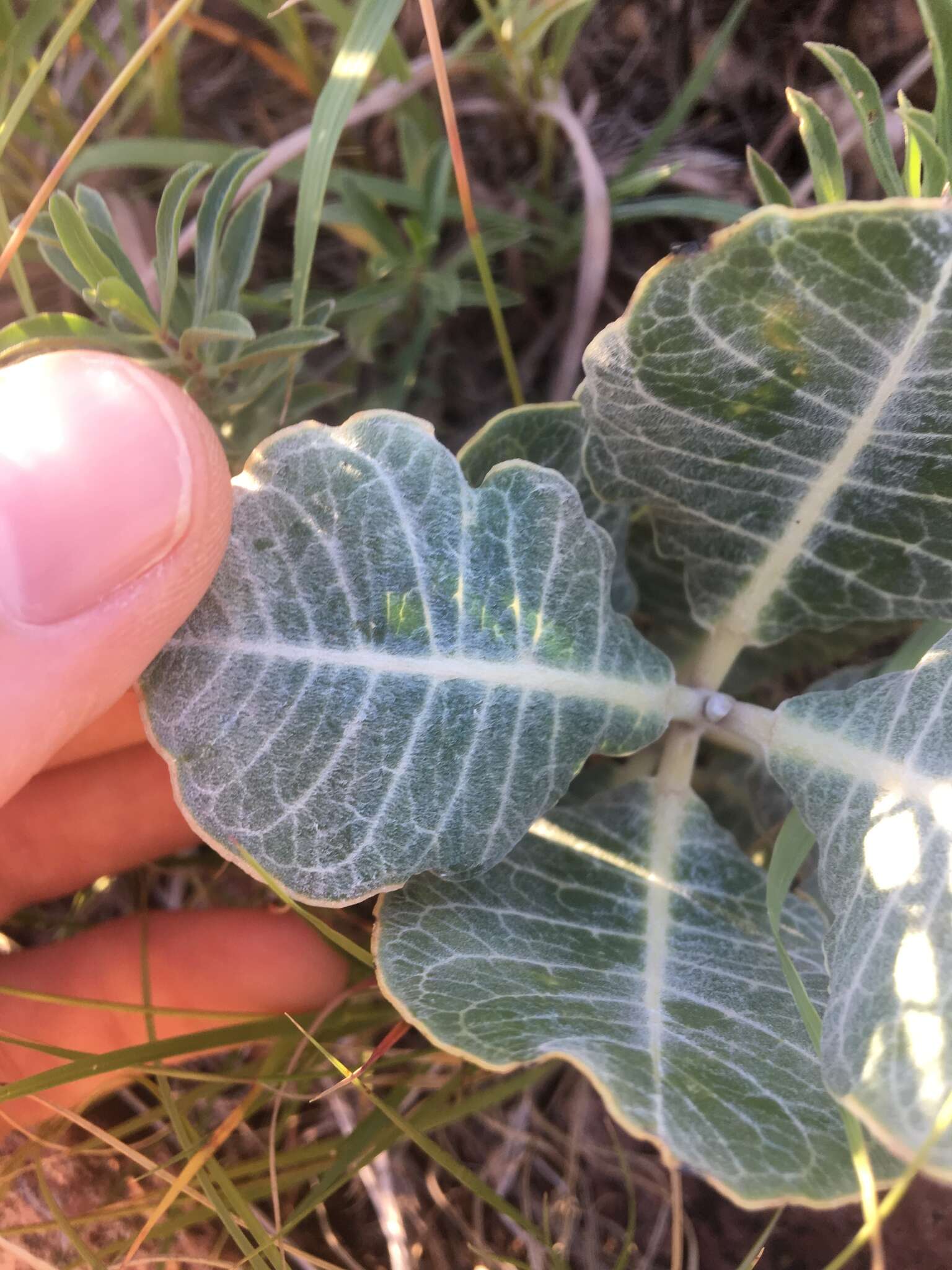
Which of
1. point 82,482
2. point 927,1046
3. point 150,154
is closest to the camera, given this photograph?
point 927,1046

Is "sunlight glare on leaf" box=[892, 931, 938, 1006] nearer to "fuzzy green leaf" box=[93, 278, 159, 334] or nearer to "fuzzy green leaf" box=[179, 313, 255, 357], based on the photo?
"fuzzy green leaf" box=[179, 313, 255, 357]

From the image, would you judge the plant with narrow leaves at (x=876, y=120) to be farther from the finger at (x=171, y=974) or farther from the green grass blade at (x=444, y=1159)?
the finger at (x=171, y=974)

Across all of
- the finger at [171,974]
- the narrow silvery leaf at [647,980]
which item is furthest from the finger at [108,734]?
the narrow silvery leaf at [647,980]

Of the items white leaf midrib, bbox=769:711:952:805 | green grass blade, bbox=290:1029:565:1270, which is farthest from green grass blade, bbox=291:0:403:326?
green grass blade, bbox=290:1029:565:1270

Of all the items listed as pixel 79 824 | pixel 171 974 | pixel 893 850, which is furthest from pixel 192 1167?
pixel 893 850

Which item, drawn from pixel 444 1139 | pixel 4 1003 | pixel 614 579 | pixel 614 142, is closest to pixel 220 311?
pixel 614 579

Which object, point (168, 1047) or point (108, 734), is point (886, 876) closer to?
point (168, 1047)

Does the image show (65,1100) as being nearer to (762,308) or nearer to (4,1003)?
(4,1003)
